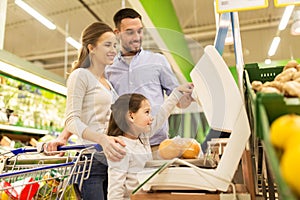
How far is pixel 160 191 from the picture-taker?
710 millimetres

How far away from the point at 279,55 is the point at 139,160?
9956mm

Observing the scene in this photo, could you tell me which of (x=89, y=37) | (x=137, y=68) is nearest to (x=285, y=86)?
(x=137, y=68)

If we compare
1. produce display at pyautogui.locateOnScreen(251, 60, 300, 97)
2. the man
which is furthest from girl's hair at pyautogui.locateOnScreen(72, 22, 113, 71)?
produce display at pyautogui.locateOnScreen(251, 60, 300, 97)

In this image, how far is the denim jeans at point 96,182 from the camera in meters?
1.33

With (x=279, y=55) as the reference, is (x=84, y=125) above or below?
below

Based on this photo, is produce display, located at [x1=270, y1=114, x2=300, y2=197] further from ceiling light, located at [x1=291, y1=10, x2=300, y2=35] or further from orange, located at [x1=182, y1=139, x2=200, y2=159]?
ceiling light, located at [x1=291, y1=10, x2=300, y2=35]

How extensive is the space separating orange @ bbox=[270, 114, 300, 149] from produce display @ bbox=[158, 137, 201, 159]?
1.53ft

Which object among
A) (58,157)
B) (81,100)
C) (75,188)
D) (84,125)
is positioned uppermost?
(81,100)

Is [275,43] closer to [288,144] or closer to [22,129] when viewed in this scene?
[22,129]

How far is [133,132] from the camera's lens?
3.92ft

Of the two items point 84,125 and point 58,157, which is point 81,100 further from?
point 58,157

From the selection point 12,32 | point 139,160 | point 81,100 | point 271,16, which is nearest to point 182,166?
point 139,160

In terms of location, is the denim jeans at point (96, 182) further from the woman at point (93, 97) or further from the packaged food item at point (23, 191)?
the packaged food item at point (23, 191)

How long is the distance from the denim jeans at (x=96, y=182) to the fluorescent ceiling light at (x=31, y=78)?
2093 mm
